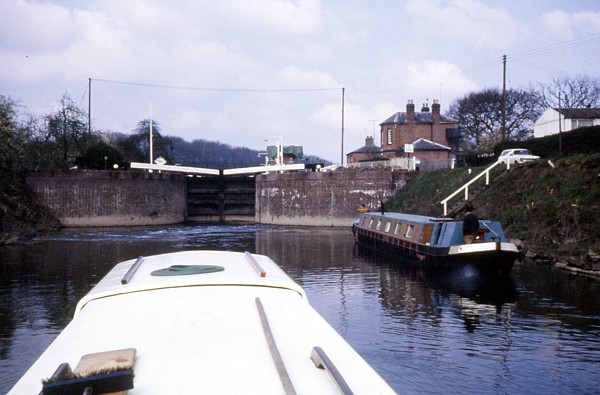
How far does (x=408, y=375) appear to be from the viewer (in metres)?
8.66

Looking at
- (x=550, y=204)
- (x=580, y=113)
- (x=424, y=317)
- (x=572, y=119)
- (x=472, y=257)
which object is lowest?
(x=424, y=317)

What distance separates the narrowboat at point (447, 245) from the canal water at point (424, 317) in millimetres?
505

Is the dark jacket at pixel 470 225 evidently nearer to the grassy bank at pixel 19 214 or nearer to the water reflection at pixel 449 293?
the water reflection at pixel 449 293

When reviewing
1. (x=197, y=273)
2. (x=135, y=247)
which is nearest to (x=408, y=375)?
(x=197, y=273)

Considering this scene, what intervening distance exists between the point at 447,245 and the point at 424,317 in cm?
580

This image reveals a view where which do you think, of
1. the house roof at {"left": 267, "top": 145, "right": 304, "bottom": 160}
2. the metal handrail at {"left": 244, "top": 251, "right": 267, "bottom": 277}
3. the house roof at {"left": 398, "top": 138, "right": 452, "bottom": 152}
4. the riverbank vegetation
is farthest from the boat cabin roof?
the house roof at {"left": 267, "top": 145, "right": 304, "bottom": 160}

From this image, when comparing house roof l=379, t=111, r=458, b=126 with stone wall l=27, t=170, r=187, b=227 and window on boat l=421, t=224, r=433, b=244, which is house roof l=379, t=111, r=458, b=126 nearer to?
stone wall l=27, t=170, r=187, b=227

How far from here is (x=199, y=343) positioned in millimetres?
3559

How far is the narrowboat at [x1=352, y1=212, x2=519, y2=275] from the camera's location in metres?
16.7

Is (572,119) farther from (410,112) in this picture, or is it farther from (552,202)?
(552,202)

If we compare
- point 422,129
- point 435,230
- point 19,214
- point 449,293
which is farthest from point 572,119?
point 19,214

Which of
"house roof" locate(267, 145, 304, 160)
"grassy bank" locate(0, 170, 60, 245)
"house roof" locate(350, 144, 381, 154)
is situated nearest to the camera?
"grassy bank" locate(0, 170, 60, 245)

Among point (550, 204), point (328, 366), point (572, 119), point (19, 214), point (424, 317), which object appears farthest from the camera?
point (572, 119)

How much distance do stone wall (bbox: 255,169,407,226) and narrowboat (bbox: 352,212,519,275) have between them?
17.5m
